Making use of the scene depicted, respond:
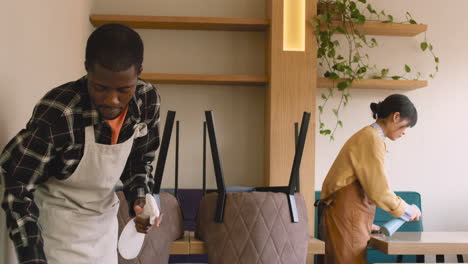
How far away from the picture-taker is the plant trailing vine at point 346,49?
4.02 meters

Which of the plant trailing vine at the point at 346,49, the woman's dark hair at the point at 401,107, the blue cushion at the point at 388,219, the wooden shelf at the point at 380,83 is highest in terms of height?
the plant trailing vine at the point at 346,49

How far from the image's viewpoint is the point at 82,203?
4.93ft

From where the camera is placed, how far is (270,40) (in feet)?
13.0

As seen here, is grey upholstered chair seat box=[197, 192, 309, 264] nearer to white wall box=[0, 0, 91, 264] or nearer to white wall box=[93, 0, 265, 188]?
white wall box=[0, 0, 91, 264]

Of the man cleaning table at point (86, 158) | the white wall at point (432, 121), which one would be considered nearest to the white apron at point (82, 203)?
the man cleaning table at point (86, 158)

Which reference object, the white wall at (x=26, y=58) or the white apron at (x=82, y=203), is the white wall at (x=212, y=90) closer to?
the white wall at (x=26, y=58)

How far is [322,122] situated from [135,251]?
2846mm

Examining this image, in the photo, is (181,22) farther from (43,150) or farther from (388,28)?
(43,150)

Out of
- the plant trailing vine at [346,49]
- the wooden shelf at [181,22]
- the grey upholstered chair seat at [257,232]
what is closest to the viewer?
the grey upholstered chair seat at [257,232]

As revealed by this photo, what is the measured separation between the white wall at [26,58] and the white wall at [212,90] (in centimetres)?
133

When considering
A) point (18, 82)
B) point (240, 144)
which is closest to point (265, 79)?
point (240, 144)

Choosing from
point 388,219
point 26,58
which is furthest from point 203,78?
point 26,58

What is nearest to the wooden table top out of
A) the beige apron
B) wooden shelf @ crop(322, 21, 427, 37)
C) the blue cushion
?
the beige apron

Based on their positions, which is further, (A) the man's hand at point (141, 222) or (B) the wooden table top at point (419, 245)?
(B) the wooden table top at point (419, 245)
